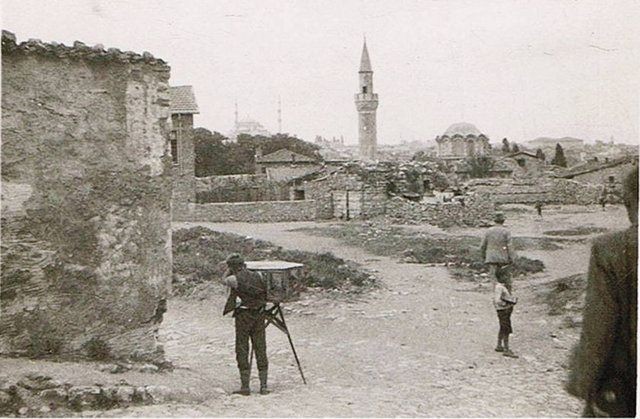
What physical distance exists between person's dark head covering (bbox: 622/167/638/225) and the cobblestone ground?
7.10 feet

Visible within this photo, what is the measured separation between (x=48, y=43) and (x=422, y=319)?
534 centimetres

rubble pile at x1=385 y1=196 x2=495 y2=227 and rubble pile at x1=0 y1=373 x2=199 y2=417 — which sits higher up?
rubble pile at x1=385 y1=196 x2=495 y2=227

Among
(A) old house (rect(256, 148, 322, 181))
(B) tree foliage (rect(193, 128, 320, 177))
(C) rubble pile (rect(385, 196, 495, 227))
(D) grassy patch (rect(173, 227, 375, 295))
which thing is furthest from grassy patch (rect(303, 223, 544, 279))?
(A) old house (rect(256, 148, 322, 181))

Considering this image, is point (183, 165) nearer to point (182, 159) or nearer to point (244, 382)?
point (182, 159)

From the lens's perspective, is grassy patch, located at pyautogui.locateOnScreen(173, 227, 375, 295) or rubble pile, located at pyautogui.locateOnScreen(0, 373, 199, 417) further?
grassy patch, located at pyautogui.locateOnScreen(173, 227, 375, 295)

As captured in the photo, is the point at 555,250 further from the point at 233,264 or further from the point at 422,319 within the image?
the point at 233,264

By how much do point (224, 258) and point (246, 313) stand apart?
598cm

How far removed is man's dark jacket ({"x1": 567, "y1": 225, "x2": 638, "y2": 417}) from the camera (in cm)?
302

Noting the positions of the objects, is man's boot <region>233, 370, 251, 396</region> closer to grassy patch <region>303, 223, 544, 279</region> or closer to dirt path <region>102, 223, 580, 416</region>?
dirt path <region>102, 223, 580, 416</region>

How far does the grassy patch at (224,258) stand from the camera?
1003cm

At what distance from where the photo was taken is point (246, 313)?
18.6 feet

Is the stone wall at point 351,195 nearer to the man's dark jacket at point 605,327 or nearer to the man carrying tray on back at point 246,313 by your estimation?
the man carrying tray on back at point 246,313

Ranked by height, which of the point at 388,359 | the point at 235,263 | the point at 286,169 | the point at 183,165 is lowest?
the point at 388,359

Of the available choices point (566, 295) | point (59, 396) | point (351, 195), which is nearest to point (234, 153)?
point (351, 195)
